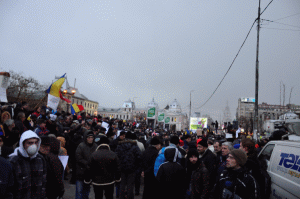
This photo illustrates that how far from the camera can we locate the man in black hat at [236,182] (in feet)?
10.6

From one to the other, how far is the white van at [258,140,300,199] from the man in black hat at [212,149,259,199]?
1.15 meters

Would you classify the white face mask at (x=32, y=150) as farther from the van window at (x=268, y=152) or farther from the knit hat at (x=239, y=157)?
the van window at (x=268, y=152)

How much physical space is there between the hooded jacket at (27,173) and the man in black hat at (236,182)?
279 centimetres

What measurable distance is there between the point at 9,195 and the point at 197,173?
317cm

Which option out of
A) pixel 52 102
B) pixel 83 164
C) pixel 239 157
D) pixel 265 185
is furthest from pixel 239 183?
pixel 52 102

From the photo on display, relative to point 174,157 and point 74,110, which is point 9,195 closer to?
point 174,157

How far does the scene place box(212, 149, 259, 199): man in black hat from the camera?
128 inches

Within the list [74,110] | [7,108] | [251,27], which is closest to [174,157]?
[7,108]

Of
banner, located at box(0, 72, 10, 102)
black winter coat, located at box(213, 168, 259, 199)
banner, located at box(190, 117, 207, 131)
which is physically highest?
banner, located at box(0, 72, 10, 102)

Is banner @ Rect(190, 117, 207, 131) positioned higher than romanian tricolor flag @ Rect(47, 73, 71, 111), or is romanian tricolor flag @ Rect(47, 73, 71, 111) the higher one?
romanian tricolor flag @ Rect(47, 73, 71, 111)

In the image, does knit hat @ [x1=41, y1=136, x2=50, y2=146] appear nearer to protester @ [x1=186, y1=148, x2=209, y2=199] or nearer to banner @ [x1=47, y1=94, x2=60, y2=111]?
protester @ [x1=186, y1=148, x2=209, y2=199]

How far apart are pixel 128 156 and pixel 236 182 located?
3.52 meters

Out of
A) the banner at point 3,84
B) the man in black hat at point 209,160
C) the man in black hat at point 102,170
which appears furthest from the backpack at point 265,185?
the banner at point 3,84

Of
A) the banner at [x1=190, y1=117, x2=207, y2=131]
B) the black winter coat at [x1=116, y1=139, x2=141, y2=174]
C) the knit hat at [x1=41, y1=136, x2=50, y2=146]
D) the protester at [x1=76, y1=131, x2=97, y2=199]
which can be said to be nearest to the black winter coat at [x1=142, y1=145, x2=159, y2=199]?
the black winter coat at [x1=116, y1=139, x2=141, y2=174]
